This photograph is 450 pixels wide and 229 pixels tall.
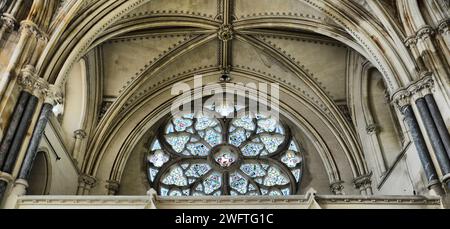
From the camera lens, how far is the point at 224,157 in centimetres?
1404

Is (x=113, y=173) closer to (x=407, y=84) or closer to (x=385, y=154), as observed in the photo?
(x=385, y=154)

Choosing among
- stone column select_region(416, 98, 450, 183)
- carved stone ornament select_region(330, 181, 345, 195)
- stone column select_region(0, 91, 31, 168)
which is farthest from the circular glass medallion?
stone column select_region(0, 91, 31, 168)

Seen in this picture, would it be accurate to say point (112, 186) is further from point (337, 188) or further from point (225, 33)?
point (337, 188)

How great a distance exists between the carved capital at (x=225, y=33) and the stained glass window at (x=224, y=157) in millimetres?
2413

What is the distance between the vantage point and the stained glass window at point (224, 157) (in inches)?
533

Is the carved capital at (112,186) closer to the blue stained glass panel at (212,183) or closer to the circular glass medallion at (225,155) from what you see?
the blue stained glass panel at (212,183)

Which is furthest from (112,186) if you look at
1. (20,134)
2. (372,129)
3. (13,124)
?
(372,129)

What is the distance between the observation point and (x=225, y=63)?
48.4ft

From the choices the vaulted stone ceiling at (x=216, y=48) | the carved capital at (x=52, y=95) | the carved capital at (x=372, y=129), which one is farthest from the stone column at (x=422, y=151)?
the carved capital at (x=52, y=95)

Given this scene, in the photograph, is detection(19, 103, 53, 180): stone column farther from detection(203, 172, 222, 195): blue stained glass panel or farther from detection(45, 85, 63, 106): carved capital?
detection(203, 172, 222, 195): blue stained glass panel

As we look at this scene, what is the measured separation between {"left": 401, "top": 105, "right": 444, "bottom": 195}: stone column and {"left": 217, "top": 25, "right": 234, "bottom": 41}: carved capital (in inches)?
230

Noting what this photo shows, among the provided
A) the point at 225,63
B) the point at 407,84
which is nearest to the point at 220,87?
the point at 225,63

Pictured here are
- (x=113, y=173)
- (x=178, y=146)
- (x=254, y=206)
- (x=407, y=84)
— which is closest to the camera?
(x=254, y=206)
